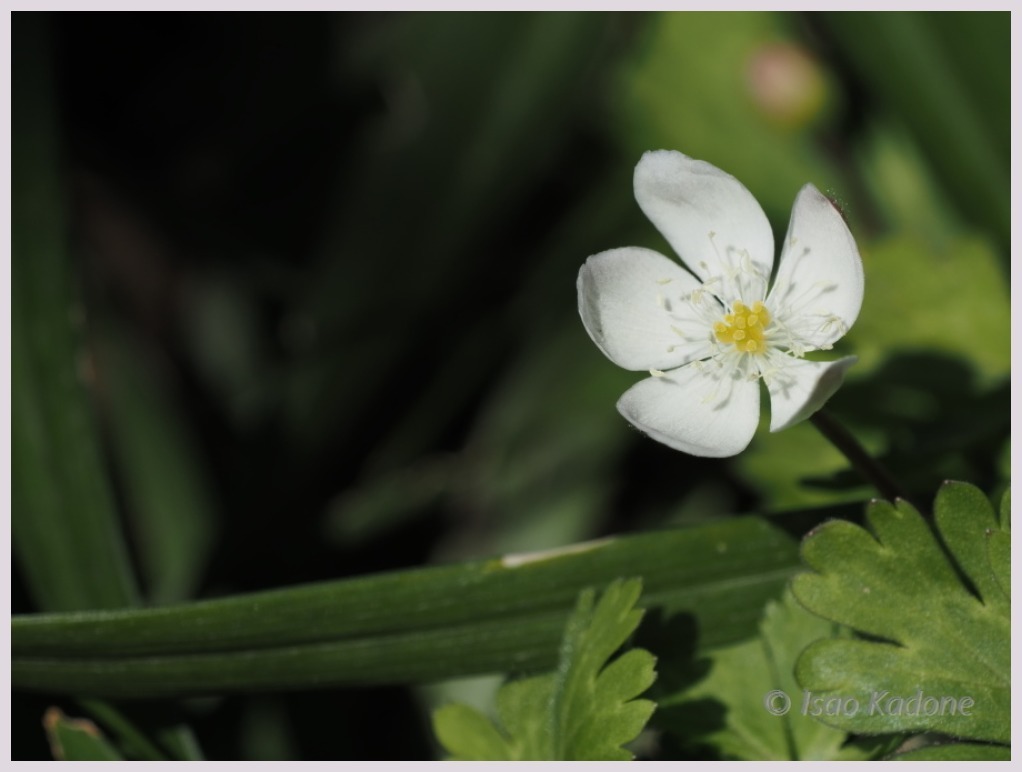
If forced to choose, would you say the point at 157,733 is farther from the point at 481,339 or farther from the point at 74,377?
the point at 481,339

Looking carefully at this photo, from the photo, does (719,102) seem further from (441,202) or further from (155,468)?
(155,468)

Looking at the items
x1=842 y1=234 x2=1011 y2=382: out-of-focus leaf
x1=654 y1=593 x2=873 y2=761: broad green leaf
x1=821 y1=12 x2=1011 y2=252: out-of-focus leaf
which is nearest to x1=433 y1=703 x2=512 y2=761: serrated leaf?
x1=654 y1=593 x2=873 y2=761: broad green leaf

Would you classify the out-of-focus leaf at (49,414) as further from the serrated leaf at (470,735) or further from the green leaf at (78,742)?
the serrated leaf at (470,735)

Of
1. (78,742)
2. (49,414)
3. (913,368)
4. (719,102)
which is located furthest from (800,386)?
(719,102)

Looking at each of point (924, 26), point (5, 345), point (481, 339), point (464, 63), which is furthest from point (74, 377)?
point (924, 26)

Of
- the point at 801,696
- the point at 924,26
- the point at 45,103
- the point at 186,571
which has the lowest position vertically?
the point at 186,571

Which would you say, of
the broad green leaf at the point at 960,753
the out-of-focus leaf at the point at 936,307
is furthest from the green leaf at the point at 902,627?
the out-of-focus leaf at the point at 936,307

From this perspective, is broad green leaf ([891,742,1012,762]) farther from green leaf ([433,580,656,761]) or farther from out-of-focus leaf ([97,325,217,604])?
out-of-focus leaf ([97,325,217,604])
